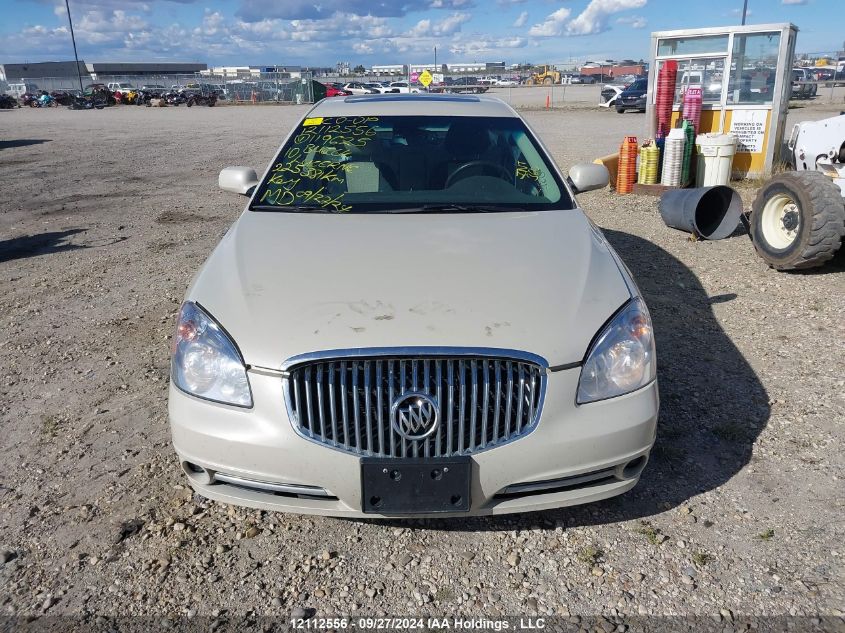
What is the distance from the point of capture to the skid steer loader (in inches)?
232

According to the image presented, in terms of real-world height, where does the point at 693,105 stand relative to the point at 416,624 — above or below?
above

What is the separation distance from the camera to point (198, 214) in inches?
377

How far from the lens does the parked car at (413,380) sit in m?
2.37

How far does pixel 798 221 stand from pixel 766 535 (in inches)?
171

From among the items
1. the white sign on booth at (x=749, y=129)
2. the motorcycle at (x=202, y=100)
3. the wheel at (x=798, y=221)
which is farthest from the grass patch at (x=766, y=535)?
the motorcycle at (x=202, y=100)

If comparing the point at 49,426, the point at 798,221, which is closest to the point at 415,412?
the point at 49,426

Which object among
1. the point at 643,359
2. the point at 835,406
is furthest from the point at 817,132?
the point at 643,359

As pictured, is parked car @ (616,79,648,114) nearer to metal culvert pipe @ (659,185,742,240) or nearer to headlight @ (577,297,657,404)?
metal culvert pipe @ (659,185,742,240)

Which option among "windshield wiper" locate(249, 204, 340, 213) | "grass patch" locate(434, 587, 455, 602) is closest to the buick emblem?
"grass patch" locate(434, 587, 455, 602)

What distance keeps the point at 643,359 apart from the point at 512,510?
779 millimetres

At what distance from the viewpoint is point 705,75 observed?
11195 mm

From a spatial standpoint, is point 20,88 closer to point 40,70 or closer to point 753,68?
point 40,70

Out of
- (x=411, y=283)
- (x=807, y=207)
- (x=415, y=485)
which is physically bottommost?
Result: (x=415, y=485)

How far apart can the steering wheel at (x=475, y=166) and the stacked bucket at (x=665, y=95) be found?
791cm
